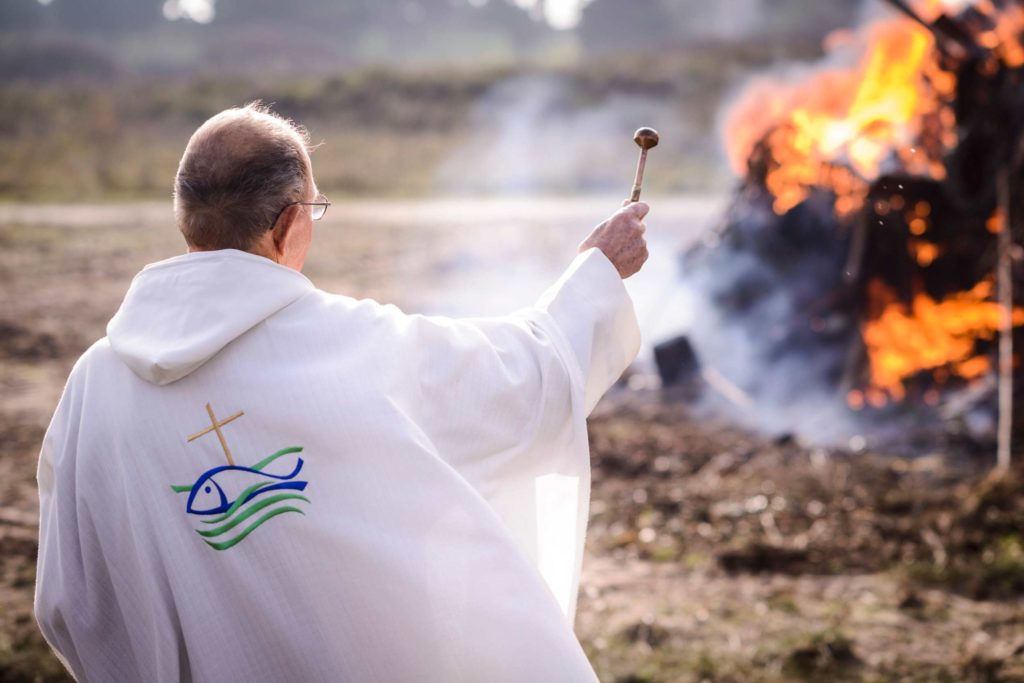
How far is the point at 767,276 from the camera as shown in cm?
802

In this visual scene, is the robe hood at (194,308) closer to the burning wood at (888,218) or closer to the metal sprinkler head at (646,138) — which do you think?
the metal sprinkler head at (646,138)

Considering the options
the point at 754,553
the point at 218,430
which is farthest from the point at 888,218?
the point at 218,430

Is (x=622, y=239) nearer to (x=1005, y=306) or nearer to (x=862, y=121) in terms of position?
(x=1005, y=306)

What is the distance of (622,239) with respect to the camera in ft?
8.99

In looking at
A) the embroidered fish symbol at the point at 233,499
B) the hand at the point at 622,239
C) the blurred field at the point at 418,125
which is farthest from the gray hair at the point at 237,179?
the blurred field at the point at 418,125

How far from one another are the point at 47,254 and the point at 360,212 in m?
5.75

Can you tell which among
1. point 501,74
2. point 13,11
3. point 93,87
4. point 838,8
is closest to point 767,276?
point 501,74

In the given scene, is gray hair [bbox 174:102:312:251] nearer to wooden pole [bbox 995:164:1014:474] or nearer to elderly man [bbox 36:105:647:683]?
elderly man [bbox 36:105:647:683]

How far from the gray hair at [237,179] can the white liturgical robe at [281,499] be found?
7 centimetres

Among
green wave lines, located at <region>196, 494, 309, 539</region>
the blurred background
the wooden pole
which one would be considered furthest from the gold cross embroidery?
the wooden pole

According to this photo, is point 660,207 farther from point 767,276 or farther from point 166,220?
point 767,276

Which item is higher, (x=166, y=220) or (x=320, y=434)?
(x=320, y=434)

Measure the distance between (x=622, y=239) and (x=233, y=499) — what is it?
48.1 inches

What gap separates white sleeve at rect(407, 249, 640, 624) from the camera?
2381 millimetres
